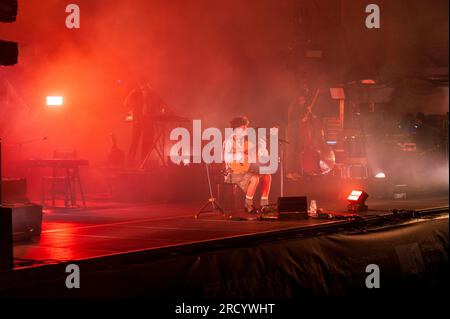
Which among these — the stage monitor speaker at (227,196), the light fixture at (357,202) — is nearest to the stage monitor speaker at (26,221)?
the stage monitor speaker at (227,196)

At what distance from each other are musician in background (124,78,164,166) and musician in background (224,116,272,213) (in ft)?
12.5

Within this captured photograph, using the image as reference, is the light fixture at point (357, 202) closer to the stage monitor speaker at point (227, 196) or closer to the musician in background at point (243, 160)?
the musician in background at point (243, 160)

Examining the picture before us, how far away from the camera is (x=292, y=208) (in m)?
9.37

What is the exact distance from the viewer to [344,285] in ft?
27.6

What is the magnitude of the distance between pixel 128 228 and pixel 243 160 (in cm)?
258

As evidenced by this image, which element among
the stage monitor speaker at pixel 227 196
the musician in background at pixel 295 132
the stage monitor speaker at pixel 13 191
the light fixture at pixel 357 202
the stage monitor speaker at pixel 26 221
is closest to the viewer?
the stage monitor speaker at pixel 26 221

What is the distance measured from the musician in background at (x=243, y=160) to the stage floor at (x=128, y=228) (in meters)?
0.70

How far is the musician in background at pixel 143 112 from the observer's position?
44.8ft

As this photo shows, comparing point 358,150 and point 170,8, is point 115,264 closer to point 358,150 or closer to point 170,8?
point 170,8

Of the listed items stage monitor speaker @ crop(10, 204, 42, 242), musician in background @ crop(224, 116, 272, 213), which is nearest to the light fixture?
musician in background @ crop(224, 116, 272, 213)

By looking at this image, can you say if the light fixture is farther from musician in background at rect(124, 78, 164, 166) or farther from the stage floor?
musician in background at rect(124, 78, 164, 166)

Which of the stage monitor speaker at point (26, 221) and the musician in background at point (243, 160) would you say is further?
the musician in background at point (243, 160)

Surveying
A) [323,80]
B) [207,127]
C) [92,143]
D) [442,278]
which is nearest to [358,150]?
[323,80]
